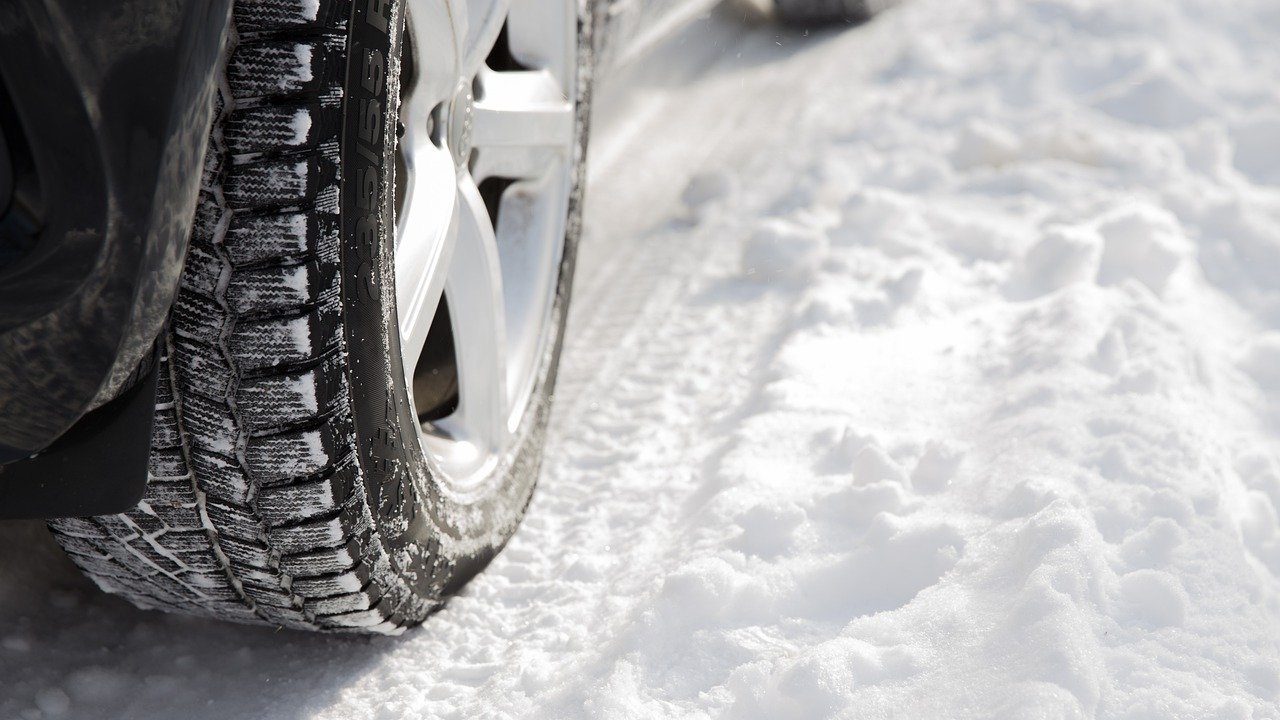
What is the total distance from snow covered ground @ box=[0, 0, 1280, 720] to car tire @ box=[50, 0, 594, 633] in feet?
0.63

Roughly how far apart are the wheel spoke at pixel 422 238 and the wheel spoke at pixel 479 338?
116mm

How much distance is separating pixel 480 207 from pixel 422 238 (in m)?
0.21

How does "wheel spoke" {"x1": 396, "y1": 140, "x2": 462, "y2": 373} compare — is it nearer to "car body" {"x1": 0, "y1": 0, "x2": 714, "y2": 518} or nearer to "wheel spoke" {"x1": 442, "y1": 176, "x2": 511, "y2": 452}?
"wheel spoke" {"x1": 442, "y1": 176, "x2": 511, "y2": 452}

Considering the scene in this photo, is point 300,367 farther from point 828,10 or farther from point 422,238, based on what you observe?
point 828,10

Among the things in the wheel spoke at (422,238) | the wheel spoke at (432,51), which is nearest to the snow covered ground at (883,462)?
the wheel spoke at (422,238)

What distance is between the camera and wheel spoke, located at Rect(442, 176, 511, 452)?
153 centimetres

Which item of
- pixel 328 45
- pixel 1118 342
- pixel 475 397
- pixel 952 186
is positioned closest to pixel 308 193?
pixel 328 45

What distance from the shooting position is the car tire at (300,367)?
95cm

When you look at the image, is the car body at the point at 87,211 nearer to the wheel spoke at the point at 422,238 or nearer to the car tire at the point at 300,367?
the car tire at the point at 300,367

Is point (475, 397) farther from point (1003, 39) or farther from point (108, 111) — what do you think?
point (1003, 39)

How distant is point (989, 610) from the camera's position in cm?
130

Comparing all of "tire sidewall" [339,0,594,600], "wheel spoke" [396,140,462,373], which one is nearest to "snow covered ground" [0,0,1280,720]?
"tire sidewall" [339,0,594,600]

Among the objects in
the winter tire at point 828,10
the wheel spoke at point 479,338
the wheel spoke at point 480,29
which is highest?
the wheel spoke at point 480,29

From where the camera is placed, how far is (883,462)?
1.63m
